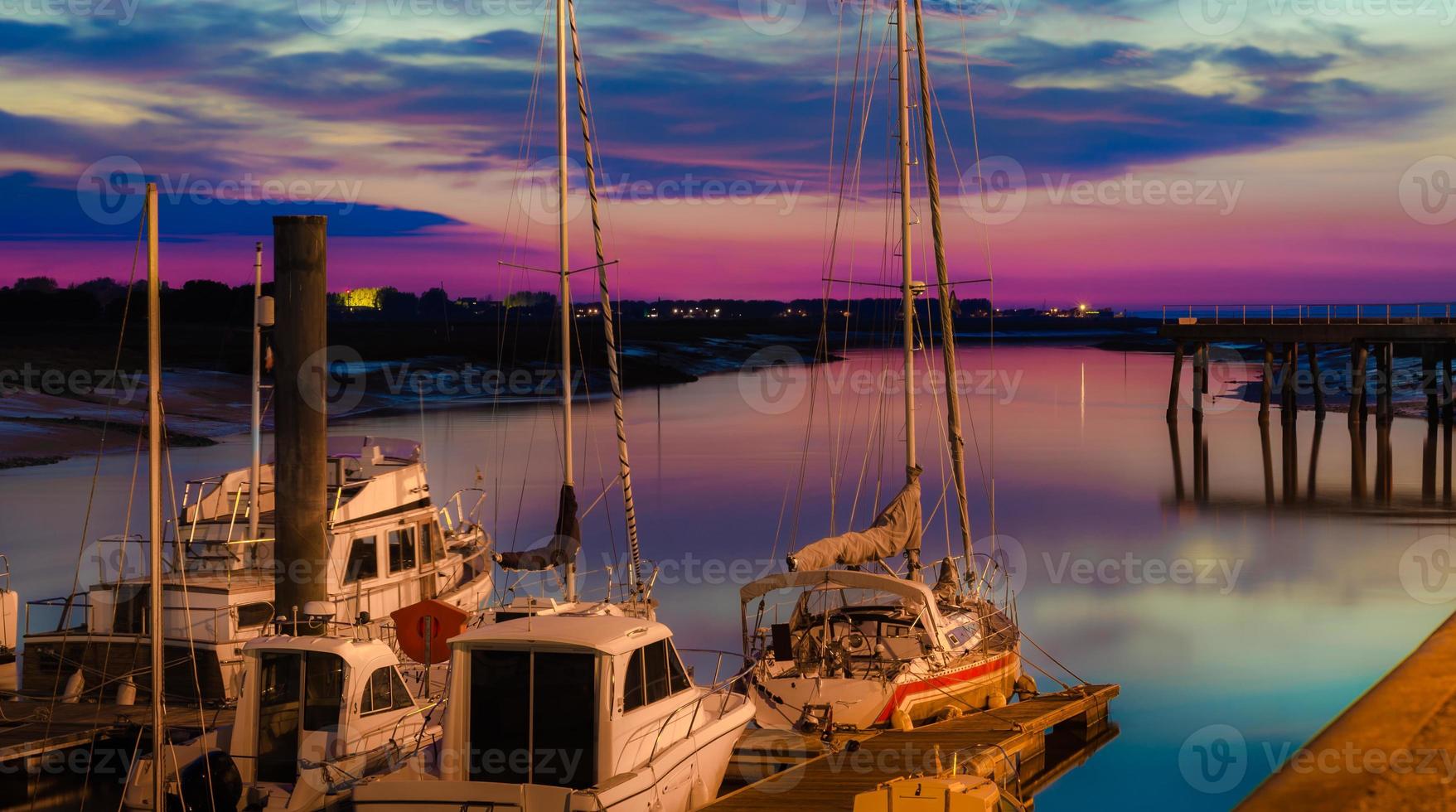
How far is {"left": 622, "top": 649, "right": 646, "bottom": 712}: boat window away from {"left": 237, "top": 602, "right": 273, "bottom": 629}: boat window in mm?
6339

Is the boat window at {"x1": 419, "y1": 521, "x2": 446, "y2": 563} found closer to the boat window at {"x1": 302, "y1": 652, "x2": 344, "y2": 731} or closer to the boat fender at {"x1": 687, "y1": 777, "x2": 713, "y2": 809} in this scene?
the boat window at {"x1": 302, "y1": 652, "x2": 344, "y2": 731}

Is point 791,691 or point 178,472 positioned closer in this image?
point 791,691

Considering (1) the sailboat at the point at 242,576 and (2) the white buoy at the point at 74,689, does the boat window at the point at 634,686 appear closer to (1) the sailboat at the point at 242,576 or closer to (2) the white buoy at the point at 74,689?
(1) the sailboat at the point at 242,576

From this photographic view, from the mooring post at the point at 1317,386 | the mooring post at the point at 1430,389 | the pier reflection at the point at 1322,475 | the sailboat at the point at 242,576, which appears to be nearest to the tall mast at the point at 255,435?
the sailboat at the point at 242,576

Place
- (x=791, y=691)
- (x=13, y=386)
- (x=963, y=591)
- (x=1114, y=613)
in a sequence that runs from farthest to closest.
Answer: (x=13, y=386), (x=1114, y=613), (x=963, y=591), (x=791, y=691)

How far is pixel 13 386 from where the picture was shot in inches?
2430

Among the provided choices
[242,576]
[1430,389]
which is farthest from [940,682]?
[1430,389]

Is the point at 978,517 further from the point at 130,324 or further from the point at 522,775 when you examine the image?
the point at 130,324

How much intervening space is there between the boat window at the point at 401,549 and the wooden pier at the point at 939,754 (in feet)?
21.8

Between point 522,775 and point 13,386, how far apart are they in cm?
5910

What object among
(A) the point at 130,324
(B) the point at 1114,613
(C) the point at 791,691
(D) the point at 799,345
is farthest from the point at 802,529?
(D) the point at 799,345

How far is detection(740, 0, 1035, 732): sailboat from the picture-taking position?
16.4m

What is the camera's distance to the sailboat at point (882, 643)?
16.4 metres

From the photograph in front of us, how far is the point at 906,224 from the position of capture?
72.7ft
